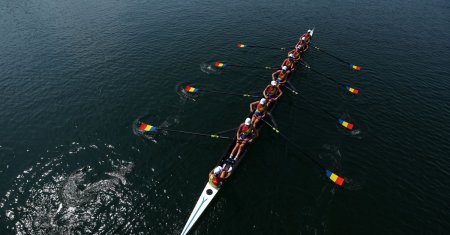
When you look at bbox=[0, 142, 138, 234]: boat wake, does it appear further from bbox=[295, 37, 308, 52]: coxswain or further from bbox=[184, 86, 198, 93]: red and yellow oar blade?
bbox=[295, 37, 308, 52]: coxswain

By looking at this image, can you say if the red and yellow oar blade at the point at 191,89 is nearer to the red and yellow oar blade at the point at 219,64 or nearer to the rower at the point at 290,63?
the red and yellow oar blade at the point at 219,64

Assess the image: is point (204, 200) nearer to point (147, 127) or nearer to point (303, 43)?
point (147, 127)

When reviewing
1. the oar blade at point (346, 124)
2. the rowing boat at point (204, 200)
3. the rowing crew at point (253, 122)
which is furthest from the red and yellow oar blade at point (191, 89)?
the oar blade at point (346, 124)

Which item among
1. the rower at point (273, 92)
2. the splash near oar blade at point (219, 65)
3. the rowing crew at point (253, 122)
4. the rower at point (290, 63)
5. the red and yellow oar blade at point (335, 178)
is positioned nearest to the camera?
the rowing crew at point (253, 122)

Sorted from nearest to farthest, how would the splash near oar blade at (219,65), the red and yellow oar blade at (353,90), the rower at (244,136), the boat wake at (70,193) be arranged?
the boat wake at (70,193) → the rower at (244,136) → the red and yellow oar blade at (353,90) → the splash near oar blade at (219,65)

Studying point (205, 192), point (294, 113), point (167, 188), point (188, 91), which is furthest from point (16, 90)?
point (294, 113)

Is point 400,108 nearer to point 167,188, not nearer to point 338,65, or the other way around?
point 338,65

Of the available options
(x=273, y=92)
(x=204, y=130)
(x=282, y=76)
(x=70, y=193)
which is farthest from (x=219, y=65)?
(x=70, y=193)

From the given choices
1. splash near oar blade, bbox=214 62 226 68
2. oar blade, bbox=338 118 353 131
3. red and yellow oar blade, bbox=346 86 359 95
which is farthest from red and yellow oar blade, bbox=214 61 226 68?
oar blade, bbox=338 118 353 131
